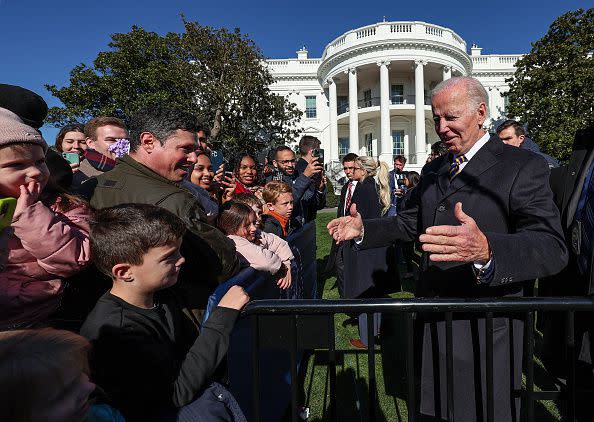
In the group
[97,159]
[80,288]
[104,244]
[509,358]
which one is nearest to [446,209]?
[509,358]

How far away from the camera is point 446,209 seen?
2139 millimetres

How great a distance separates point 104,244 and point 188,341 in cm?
64

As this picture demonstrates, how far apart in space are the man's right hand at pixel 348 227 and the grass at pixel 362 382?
2.71 feet

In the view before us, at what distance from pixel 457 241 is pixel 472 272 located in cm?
70

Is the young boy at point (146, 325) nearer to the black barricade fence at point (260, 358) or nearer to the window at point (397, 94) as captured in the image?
the black barricade fence at point (260, 358)

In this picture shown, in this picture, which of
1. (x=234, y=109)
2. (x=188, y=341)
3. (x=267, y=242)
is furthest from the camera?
(x=234, y=109)

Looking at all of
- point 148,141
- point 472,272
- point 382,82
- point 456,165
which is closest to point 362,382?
point 472,272

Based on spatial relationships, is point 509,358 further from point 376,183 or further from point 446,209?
point 376,183

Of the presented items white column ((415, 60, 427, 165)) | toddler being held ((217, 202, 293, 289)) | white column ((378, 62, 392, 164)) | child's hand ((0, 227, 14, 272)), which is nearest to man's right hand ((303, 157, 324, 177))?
toddler being held ((217, 202, 293, 289))

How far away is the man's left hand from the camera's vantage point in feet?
4.86

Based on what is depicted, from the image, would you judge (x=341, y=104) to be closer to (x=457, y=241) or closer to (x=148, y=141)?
(x=148, y=141)

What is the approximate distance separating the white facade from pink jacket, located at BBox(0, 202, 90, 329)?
104ft

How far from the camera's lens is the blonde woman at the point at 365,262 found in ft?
14.9

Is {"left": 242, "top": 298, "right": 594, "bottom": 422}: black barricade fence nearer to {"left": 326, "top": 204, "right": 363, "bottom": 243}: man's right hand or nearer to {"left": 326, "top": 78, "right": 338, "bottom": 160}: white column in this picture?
{"left": 326, "top": 204, "right": 363, "bottom": 243}: man's right hand
